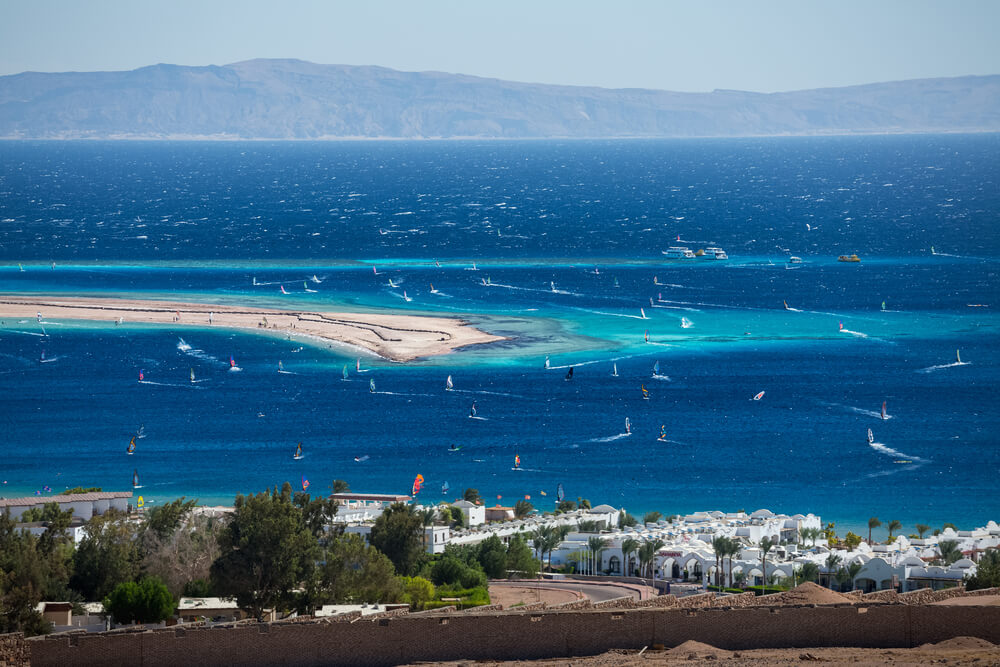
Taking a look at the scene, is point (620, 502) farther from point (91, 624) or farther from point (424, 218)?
point (424, 218)

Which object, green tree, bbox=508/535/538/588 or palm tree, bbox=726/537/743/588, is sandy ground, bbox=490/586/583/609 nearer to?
green tree, bbox=508/535/538/588

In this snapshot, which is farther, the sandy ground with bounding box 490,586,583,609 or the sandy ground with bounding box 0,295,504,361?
the sandy ground with bounding box 0,295,504,361

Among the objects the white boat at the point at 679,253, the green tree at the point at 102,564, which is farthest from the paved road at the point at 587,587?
the white boat at the point at 679,253

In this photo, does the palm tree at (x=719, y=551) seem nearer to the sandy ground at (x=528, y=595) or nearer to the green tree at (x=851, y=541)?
the sandy ground at (x=528, y=595)

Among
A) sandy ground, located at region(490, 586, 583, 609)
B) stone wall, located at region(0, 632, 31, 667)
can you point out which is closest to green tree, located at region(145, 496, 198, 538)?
sandy ground, located at region(490, 586, 583, 609)

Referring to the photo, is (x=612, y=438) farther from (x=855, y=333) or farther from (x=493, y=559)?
(x=855, y=333)

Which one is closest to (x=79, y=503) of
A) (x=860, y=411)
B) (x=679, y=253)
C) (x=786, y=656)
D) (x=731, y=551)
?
(x=731, y=551)
